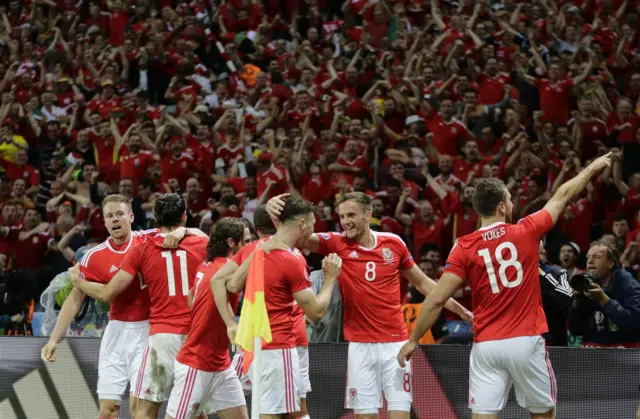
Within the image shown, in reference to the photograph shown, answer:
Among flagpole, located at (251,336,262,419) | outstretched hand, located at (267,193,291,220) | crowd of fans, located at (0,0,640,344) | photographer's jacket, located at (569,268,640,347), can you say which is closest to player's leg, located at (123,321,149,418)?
outstretched hand, located at (267,193,291,220)

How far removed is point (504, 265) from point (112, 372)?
3.60 m

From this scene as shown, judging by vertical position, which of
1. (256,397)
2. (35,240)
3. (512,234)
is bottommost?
(35,240)

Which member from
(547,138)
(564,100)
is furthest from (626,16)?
(547,138)

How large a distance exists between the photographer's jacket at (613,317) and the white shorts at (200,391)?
354 cm

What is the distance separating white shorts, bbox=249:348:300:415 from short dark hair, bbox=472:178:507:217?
1817 millimetres

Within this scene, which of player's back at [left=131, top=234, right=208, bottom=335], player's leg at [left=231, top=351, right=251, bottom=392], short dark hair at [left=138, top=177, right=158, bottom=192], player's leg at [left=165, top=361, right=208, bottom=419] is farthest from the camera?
short dark hair at [left=138, top=177, right=158, bottom=192]

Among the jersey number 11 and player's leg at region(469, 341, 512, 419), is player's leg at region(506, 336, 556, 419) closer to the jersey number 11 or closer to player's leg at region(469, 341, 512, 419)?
player's leg at region(469, 341, 512, 419)

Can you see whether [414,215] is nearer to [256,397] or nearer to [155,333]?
[155,333]

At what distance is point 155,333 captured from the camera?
8055 mm

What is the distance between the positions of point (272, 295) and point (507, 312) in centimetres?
172

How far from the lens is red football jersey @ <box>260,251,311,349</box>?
7.21 meters

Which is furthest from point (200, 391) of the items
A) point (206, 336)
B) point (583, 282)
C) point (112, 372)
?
point (583, 282)

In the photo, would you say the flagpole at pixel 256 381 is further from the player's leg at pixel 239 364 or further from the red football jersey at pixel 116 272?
the red football jersey at pixel 116 272

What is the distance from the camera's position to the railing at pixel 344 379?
29.7ft
